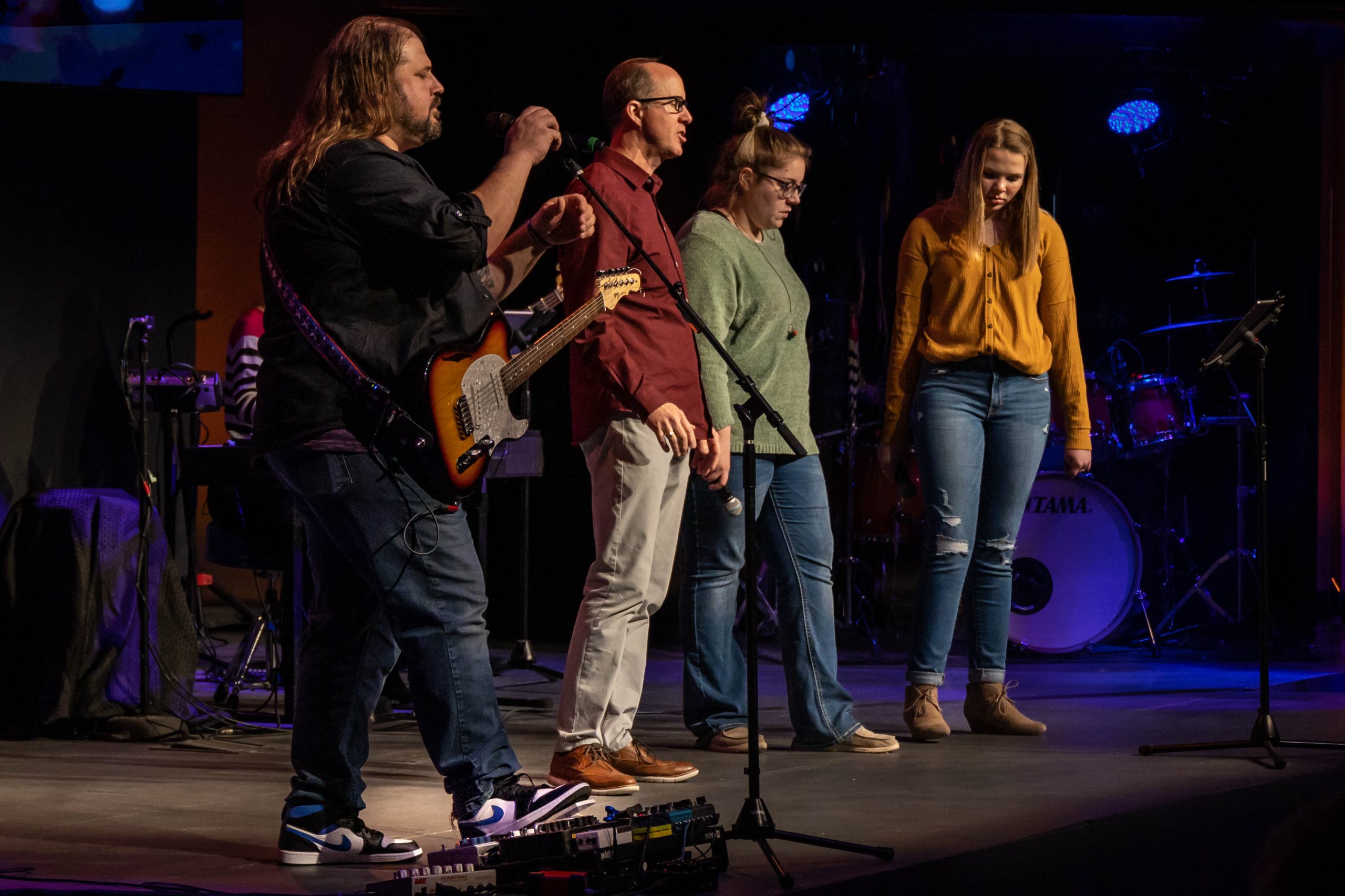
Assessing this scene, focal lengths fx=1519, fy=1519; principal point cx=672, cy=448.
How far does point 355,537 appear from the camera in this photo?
10.1 feet

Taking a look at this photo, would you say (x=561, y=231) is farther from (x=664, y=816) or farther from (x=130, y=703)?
(x=130, y=703)

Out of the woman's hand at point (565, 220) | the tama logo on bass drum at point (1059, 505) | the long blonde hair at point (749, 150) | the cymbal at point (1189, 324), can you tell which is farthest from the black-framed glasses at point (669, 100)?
the cymbal at point (1189, 324)

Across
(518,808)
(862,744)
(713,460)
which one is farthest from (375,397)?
(862,744)

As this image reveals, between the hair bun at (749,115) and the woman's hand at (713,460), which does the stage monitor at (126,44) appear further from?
the woman's hand at (713,460)

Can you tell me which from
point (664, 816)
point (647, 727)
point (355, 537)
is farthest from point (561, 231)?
point (647, 727)

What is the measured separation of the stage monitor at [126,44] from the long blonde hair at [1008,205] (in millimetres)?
5208

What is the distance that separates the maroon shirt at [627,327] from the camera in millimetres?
3902

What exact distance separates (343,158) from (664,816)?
4.87 ft

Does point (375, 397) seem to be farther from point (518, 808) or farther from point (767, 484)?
point (767, 484)

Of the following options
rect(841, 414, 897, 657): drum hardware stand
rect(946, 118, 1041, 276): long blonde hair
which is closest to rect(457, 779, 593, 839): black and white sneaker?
rect(946, 118, 1041, 276): long blonde hair

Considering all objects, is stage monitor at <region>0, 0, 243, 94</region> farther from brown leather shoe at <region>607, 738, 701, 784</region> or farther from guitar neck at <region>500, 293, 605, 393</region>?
brown leather shoe at <region>607, 738, 701, 784</region>

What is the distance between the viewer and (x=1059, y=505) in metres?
7.24

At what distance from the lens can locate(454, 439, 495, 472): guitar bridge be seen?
3.14 m

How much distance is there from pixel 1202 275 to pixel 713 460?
4.54m
